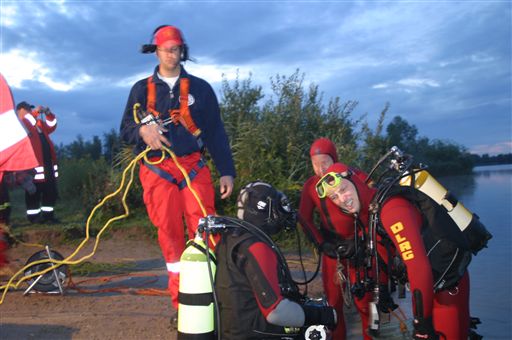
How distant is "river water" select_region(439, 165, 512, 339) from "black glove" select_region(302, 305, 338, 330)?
2.49 m

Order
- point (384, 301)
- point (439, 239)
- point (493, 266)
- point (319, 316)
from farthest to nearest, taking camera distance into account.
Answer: point (493, 266) < point (384, 301) < point (439, 239) < point (319, 316)

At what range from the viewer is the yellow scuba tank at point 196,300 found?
9.38 ft

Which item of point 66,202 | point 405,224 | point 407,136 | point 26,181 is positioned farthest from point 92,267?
point 407,136

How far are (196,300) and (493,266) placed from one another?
18.4 feet

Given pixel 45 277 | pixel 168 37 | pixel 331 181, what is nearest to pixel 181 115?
pixel 168 37

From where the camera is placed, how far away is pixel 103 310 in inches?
191

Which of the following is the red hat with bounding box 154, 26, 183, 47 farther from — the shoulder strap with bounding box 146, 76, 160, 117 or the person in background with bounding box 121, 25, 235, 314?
the shoulder strap with bounding box 146, 76, 160, 117

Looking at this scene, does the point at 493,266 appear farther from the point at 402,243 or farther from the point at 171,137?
the point at 171,137

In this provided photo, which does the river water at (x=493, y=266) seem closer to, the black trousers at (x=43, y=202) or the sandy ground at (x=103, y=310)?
the sandy ground at (x=103, y=310)

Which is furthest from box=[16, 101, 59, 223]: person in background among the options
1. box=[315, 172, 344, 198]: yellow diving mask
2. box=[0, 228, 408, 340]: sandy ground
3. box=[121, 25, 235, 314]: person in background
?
box=[315, 172, 344, 198]: yellow diving mask

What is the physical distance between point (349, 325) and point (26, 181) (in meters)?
6.35

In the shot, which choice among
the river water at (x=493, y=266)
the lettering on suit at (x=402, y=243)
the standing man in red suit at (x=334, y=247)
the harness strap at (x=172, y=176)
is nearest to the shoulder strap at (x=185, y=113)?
the harness strap at (x=172, y=176)

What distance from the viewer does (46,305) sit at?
5.06 m

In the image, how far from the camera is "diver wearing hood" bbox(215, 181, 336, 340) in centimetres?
284
